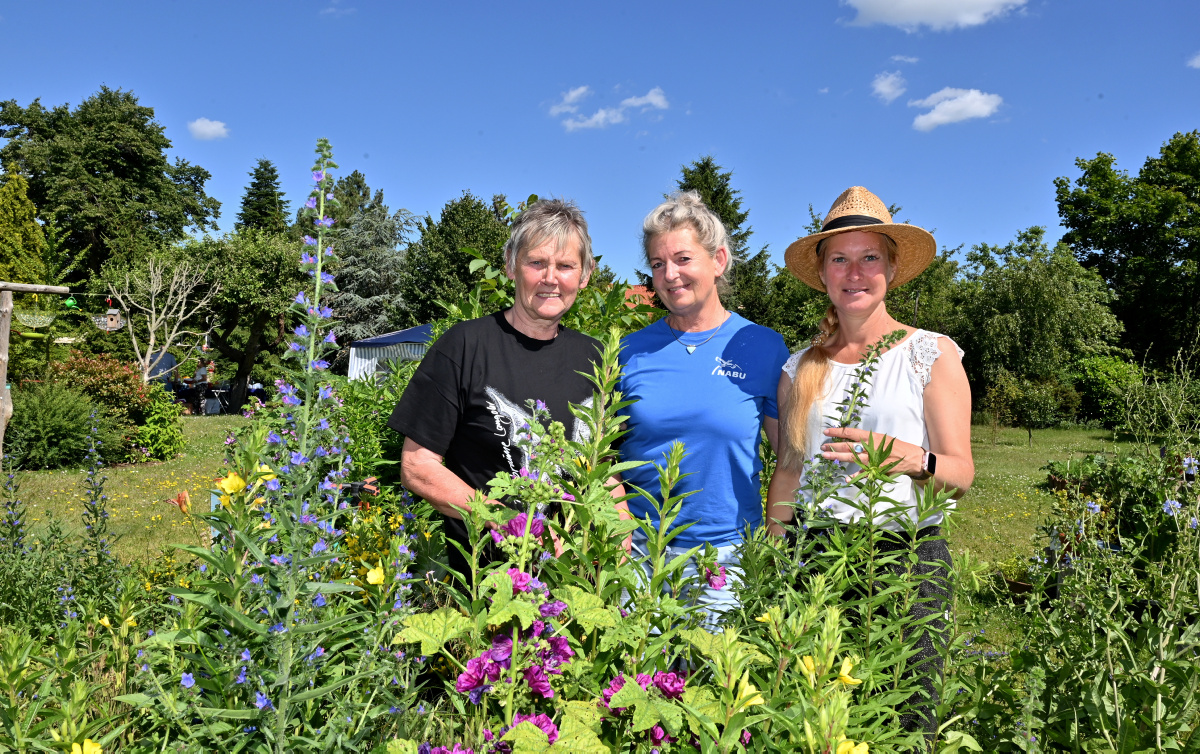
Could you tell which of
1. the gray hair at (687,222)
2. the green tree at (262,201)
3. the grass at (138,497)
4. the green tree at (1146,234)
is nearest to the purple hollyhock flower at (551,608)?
the gray hair at (687,222)

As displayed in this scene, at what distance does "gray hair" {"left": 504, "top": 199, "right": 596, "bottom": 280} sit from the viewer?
2.77m

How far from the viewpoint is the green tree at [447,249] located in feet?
118

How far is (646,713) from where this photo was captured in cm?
116

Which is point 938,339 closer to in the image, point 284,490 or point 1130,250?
point 284,490

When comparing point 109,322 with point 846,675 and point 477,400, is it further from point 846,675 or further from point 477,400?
point 846,675

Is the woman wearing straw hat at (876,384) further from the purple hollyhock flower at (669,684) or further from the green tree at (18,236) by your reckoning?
the green tree at (18,236)

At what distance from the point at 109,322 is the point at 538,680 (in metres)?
36.9

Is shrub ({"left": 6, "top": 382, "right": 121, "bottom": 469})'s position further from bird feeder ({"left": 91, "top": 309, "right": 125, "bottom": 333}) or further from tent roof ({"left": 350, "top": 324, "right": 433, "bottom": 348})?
bird feeder ({"left": 91, "top": 309, "right": 125, "bottom": 333})

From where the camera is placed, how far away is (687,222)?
9.30 feet

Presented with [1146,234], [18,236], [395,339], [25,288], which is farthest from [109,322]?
[1146,234]

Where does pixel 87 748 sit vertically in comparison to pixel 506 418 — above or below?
below

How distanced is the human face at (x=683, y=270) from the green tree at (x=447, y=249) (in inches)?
1277

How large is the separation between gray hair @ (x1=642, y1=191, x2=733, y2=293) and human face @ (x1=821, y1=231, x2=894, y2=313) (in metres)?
Result: 0.44

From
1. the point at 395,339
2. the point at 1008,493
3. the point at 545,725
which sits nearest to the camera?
the point at 545,725
